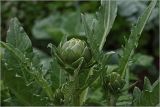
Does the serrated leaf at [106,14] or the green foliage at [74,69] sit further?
the serrated leaf at [106,14]

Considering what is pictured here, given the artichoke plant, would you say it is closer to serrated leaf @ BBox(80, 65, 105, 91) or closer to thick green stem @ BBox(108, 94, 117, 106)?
serrated leaf @ BBox(80, 65, 105, 91)

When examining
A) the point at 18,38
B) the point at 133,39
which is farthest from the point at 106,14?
the point at 18,38

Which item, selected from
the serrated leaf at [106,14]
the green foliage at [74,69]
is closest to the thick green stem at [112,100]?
the green foliage at [74,69]

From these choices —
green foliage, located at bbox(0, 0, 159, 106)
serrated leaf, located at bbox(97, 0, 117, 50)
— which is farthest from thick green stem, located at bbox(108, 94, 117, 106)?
serrated leaf, located at bbox(97, 0, 117, 50)

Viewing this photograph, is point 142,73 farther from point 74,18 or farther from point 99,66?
point 99,66

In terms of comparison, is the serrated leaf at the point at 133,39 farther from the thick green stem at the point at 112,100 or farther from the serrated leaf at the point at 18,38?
the serrated leaf at the point at 18,38

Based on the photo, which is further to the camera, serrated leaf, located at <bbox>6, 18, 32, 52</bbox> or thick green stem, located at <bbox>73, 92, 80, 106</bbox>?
serrated leaf, located at <bbox>6, 18, 32, 52</bbox>
